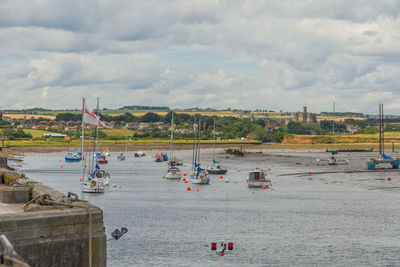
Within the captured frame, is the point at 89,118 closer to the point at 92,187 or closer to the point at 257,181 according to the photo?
the point at 92,187

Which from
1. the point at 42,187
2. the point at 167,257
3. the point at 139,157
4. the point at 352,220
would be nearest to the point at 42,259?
the point at 42,187

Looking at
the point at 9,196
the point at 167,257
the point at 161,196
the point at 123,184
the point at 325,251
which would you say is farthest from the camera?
the point at 123,184

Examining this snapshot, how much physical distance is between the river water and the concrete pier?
16.4 metres

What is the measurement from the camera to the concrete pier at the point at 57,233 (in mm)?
15266

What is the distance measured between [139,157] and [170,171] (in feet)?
240

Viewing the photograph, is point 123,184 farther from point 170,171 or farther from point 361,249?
point 361,249

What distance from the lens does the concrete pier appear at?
15.3 meters

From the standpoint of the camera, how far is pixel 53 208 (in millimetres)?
16875

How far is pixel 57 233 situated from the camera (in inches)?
627

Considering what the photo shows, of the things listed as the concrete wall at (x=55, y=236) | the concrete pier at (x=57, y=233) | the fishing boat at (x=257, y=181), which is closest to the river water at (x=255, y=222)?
the fishing boat at (x=257, y=181)

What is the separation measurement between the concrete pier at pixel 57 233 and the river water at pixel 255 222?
16.4 metres

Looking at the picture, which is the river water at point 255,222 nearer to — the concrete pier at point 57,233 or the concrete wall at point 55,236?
the concrete pier at point 57,233

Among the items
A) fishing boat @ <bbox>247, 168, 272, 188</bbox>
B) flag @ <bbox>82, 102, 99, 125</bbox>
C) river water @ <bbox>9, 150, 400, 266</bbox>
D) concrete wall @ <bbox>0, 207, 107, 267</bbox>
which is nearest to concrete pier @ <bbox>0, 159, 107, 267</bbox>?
concrete wall @ <bbox>0, 207, 107, 267</bbox>

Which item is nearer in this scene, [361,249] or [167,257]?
[167,257]
